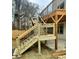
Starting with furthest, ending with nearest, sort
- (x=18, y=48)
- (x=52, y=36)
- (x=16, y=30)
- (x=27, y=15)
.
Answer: (x=27, y=15)
(x=16, y=30)
(x=52, y=36)
(x=18, y=48)

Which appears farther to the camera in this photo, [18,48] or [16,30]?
[16,30]

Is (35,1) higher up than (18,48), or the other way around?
(35,1)

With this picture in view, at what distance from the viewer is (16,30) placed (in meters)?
5.84
